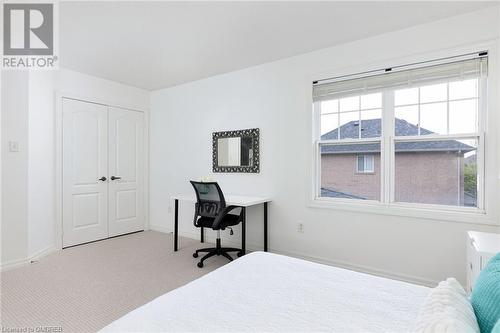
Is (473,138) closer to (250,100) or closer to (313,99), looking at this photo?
(313,99)

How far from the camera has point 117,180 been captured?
4262mm

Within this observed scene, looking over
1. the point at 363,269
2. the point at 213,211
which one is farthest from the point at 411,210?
the point at 213,211

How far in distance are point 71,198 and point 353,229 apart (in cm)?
370

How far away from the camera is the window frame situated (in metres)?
2.31

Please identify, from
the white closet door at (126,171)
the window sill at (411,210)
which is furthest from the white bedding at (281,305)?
the white closet door at (126,171)


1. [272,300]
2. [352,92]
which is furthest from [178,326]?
[352,92]

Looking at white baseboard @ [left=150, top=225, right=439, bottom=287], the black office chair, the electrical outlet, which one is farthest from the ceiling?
white baseboard @ [left=150, top=225, right=439, bottom=287]

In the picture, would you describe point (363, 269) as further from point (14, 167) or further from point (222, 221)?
point (14, 167)

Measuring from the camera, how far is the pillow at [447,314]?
732mm

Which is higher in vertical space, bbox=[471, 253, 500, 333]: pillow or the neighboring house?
the neighboring house

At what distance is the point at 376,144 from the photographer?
2830 millimetres

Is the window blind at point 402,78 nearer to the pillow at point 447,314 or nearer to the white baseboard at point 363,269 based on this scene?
the white baseboard at point 363,269
